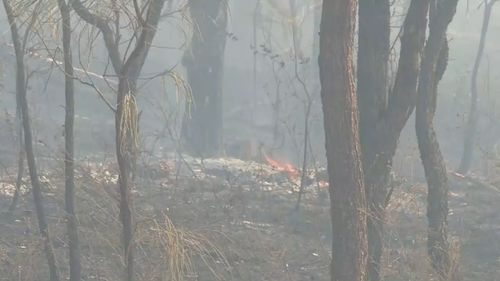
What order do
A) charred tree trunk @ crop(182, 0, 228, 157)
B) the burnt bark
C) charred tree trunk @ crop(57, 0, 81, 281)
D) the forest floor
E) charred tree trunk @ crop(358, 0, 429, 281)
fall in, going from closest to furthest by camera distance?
1. the burnt bark
2. charred tree trunk @ crop(57, 0, 81, 281)
3. charred tree trunk @ crop(358, 0, 429, 281)
4. the forest floor
5. charred tree trunk @ crop(182, 0, 228, 157)

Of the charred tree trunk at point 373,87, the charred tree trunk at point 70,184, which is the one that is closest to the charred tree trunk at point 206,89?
the charred tree trunk at point 373,87

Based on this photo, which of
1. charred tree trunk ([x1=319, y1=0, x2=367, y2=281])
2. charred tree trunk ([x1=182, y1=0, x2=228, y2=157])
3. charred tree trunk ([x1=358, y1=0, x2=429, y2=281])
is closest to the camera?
charred tree trunk ([x1=319, y1=0, x2=367, y2=281])

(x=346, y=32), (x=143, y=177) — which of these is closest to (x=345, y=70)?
(x=346, y=32)

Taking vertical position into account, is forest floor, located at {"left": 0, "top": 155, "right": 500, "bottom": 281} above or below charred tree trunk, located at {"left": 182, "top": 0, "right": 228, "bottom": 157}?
below

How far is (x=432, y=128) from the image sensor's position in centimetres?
903

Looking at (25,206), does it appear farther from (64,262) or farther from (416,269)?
(416,269)

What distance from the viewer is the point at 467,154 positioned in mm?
18250

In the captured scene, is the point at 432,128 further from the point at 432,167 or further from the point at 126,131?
the point at 126,131

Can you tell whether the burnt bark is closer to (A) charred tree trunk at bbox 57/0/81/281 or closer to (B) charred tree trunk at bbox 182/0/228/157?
(A) charred tree trunk at bbox 57/0/81/281

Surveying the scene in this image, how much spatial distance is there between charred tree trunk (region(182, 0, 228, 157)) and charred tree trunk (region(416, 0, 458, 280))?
1103 cm

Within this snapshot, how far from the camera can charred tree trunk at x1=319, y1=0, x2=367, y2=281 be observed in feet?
20.1

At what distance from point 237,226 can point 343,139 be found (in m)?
5.17

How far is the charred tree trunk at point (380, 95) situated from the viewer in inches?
304

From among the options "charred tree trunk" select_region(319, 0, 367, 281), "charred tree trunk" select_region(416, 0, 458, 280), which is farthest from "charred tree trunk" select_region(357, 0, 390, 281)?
"charred tree trunk" select_region(319, 0, 367, 281)
